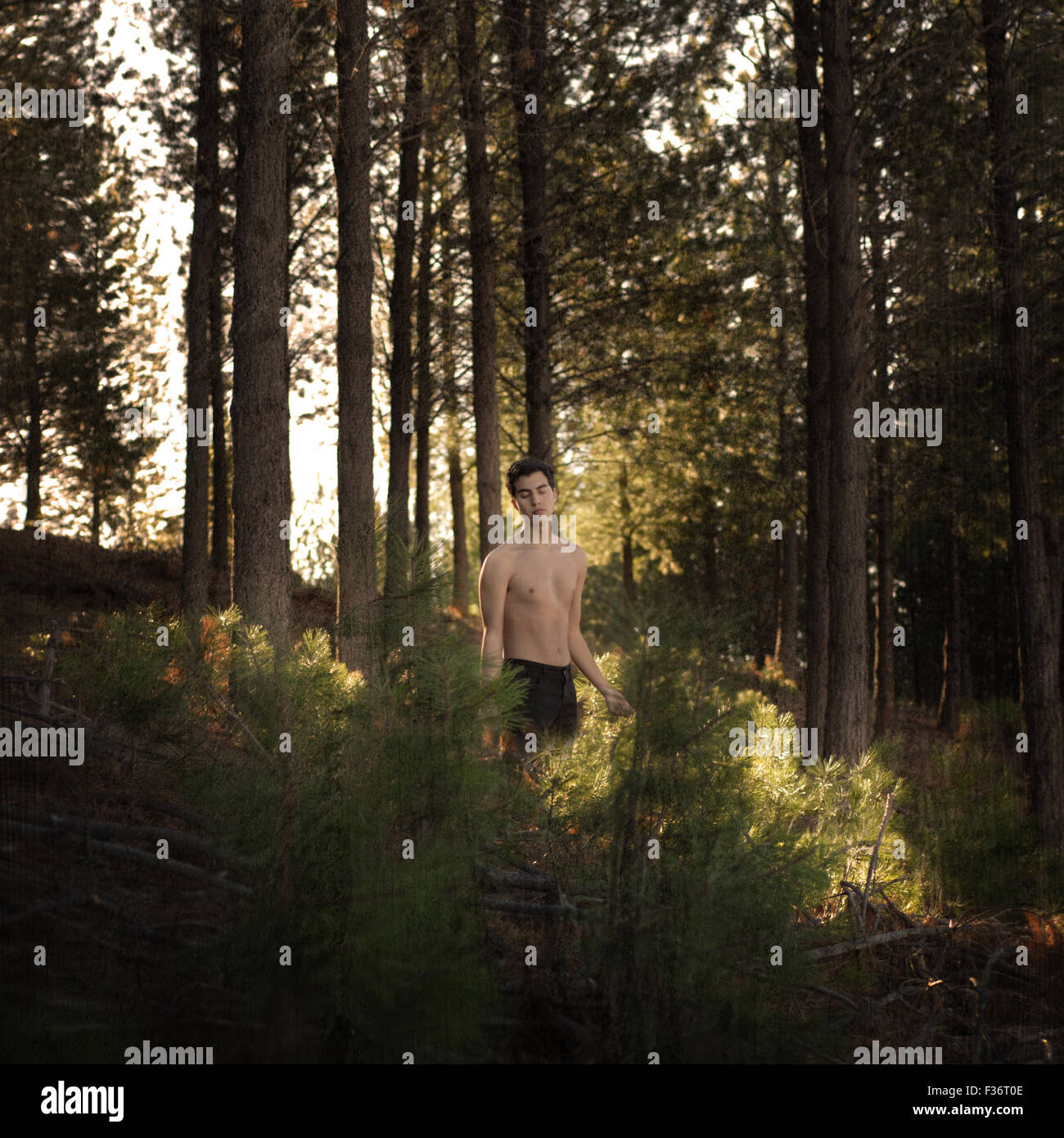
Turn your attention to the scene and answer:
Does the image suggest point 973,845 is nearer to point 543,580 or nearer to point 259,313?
point 543,580

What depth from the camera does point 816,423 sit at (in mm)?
14625

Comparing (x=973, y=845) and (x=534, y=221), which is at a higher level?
(x=534, y=221)

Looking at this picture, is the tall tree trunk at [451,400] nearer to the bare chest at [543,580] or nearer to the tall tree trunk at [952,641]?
the bare chest at [543,580]

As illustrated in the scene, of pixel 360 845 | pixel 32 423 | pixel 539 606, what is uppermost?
pixel 32 423

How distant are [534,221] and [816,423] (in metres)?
4.86

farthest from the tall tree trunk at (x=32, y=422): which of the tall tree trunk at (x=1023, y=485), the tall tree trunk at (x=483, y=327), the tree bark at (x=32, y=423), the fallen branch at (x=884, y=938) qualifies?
the fallen branch at (x=884, y=938)

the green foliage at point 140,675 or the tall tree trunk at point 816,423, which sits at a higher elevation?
the tall tree trunk at point 816,423

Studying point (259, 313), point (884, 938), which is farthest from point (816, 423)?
point (884, 938)

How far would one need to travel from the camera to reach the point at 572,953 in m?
2.59

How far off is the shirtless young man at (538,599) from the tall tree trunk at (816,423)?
28.0 ft

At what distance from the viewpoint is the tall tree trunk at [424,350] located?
62.6 ft
